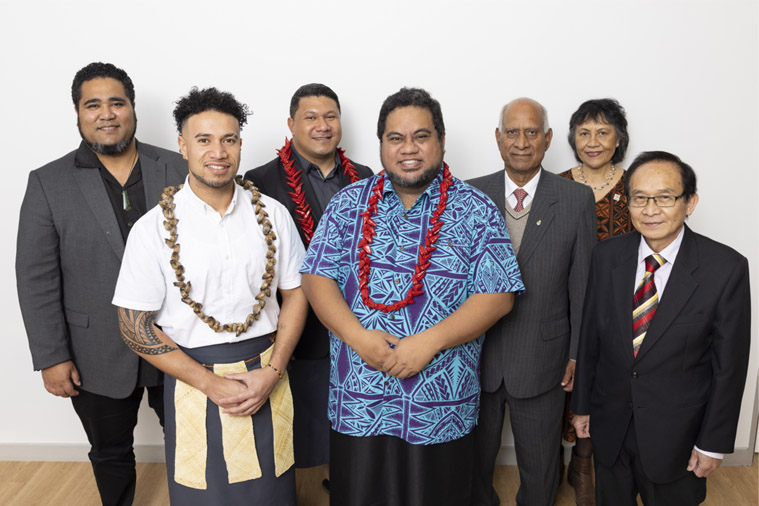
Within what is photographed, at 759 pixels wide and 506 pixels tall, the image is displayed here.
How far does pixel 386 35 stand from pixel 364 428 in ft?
6.69

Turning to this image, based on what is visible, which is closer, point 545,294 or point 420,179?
point 420,179

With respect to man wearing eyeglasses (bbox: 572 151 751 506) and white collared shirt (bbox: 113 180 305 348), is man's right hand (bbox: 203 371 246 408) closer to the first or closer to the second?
white collared shirt (bbox: 113 180 305 348)

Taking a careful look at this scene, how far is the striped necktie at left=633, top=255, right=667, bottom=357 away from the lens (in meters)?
2.04

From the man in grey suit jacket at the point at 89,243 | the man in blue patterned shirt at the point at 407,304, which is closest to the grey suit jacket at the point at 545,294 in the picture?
the man in blue patterned shirt at the point at 407,304

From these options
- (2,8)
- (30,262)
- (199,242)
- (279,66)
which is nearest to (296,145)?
(279,66)

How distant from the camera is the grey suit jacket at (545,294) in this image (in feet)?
7.99

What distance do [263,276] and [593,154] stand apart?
174 centimetres

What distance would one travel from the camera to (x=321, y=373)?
9.33 ft

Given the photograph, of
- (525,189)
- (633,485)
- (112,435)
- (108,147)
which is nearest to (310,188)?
(108,147)

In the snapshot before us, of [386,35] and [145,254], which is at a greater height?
[386,35]

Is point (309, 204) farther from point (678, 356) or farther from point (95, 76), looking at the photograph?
point (678, 356)

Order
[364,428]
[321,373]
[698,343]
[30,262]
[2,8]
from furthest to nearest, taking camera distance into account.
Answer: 1. [2,8]
2. [321,373]
3. [30,262]
4. [364,428]
5. [698,343]

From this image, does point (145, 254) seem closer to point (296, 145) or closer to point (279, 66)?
point (296, 145)

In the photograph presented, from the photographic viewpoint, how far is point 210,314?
2072mm
